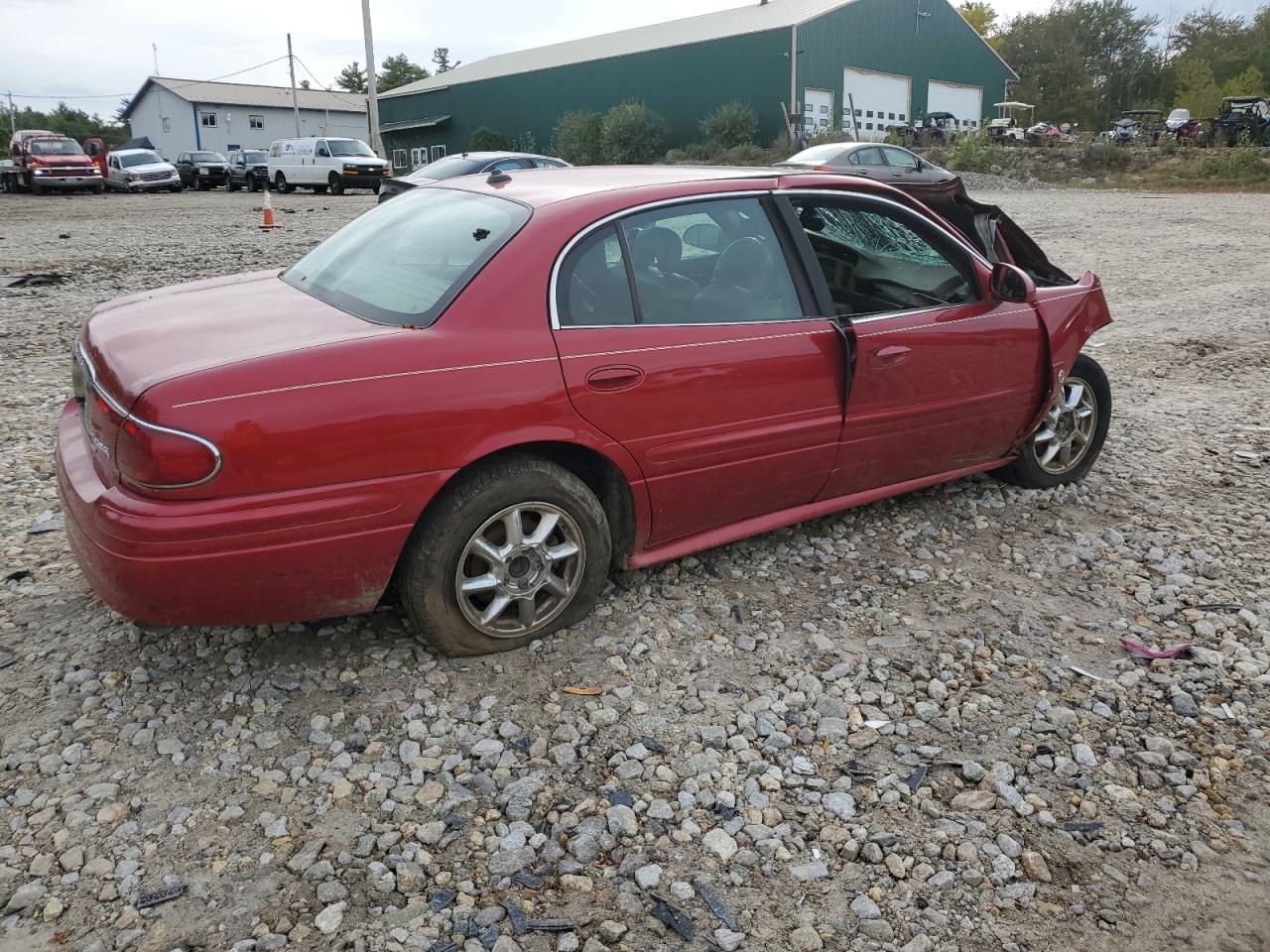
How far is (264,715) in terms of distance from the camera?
3148 millimetres

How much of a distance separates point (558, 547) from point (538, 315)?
2.63 feet

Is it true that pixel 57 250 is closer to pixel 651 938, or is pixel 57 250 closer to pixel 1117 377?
pixel 1117 377

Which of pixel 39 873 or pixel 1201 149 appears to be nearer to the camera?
pixel 39 873

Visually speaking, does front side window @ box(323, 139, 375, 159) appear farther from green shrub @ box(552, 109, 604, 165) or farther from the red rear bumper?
the red rear bumper

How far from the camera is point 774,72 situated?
3712cm

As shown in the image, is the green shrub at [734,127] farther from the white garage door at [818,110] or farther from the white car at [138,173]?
the white car at [138,173]

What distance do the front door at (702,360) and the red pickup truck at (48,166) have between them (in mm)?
32754

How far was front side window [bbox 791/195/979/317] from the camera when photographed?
13.5ft

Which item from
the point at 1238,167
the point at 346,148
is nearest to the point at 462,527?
the point at 346,148

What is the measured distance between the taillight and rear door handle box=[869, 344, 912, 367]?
97.9 inches

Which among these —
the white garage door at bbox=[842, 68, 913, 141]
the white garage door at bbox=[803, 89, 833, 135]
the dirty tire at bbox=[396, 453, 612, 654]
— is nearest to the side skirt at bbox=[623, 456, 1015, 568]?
the dirty tire at bbox=[396, 453, 612, 654]

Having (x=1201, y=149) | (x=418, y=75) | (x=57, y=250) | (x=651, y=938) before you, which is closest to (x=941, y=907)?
(x=651, y=938)

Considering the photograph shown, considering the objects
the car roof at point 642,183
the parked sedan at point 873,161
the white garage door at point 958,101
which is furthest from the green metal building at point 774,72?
the car roof at point 642,183

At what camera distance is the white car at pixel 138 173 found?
3234cm
